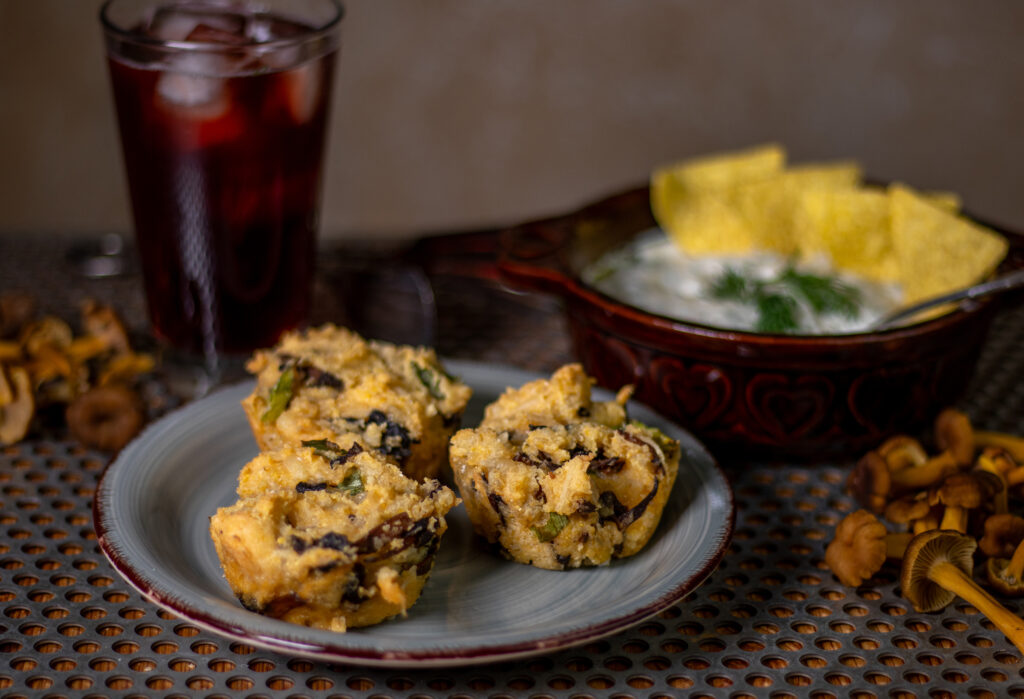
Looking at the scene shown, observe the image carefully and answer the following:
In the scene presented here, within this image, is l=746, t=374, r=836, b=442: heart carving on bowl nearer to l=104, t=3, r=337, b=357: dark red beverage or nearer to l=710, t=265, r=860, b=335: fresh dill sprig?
l=710, t=265, r=860, b=335: fresh dill sprig

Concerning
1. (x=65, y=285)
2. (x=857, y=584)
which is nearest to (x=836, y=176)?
(x=857, y=584)

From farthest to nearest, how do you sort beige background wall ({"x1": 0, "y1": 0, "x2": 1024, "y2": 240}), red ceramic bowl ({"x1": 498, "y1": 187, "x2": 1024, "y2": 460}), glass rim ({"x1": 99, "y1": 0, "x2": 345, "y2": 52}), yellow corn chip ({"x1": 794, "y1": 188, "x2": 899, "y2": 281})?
beige background wall ({"x1": 0, "y1": 0, "x2": 1024, "y2": 240}), yellow corn chip ({"x1": 794, "y1": 188, "x2": 899, "y2": 281}), glass rim ({"x1": 99, "y1": 0, "x2": 345, "y2": 52}), red ceramic bowl ({"x1": 498, "y1": 187, "x2": 1024, "y2": 460})

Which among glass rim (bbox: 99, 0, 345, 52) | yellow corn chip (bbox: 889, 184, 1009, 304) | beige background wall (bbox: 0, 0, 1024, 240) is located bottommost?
beige background wall (bbox: 0, 0, 1024, 240)

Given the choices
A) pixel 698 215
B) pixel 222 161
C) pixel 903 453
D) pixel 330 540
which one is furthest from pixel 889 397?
pixel 222 161

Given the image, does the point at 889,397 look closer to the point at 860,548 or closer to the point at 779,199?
the point at 860,548

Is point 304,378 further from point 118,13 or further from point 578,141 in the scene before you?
point 578,141

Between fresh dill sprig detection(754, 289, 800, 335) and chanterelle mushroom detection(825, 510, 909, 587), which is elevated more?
fresh dill sprig detection(754, 289, 800, 335)

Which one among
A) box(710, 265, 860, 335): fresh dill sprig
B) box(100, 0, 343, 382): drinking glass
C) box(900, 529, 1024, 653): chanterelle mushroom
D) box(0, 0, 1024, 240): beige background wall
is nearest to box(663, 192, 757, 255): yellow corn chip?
box(710, 265, 860, 335): fresh dill sprig
